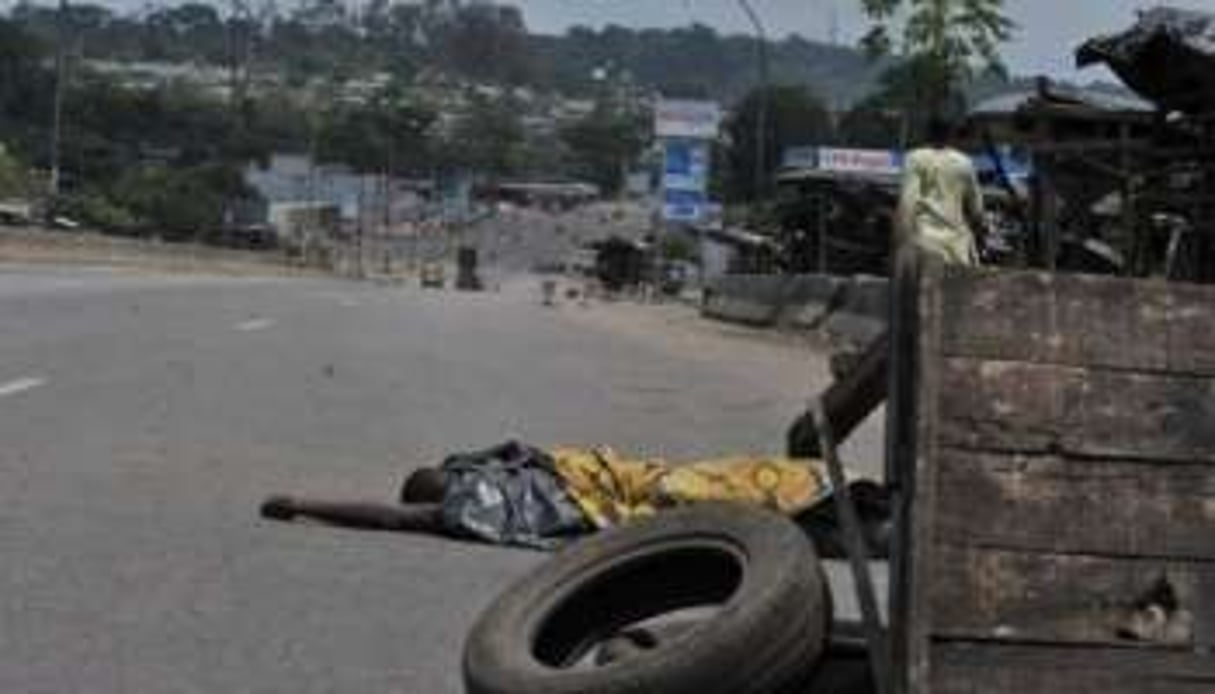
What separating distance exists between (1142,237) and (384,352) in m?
10.1

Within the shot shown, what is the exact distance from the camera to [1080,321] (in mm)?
5730

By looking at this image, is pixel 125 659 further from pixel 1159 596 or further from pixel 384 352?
pixel 384 352

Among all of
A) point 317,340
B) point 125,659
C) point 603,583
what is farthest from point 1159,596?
point 317,340

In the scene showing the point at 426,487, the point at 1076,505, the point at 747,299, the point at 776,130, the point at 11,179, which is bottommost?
the point at 11,179

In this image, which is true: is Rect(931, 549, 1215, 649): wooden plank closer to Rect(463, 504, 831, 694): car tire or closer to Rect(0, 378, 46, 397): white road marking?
Rect(463, 504, 831, 694): car tire

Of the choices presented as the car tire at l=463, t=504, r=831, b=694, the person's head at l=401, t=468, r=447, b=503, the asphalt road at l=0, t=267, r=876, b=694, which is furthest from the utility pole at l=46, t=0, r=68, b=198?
the car tire at l=463, t=504, r=831, b=694

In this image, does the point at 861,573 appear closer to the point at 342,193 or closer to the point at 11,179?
the point at 11,179

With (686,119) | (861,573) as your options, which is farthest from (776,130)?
(861,573)

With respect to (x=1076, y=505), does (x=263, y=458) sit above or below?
below

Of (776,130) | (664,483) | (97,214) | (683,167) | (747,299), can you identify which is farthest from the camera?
(97,214)

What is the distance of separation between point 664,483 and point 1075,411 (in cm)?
565

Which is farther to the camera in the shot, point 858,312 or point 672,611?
point 858,312

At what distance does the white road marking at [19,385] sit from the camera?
17.9m

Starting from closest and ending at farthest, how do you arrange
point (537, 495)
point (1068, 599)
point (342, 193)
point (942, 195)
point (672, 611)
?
1. point (1068, 599)
2. point (672, 611)
3. point (537, 495)
4. point (942, 195)
5. point (342, 193)
